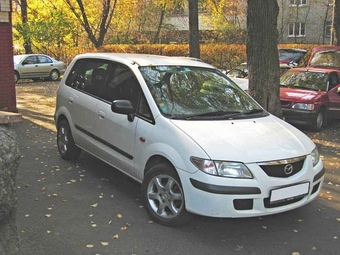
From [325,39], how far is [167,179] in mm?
40373

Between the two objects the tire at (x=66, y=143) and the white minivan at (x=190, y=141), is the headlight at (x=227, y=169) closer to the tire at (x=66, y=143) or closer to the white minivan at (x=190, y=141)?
the white minivan at (x=190, y=141)

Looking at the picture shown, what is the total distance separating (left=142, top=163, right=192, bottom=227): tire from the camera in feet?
13.4

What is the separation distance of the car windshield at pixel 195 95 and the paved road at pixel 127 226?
3.93ft

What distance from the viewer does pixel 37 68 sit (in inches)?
814

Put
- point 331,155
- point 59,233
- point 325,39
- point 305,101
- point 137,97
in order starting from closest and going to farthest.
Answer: point 59,233
point 137,97
point 331,155
point 305,101
point 325,39

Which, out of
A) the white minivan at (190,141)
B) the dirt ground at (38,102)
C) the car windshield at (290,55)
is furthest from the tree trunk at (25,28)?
the white minivan at (190,141)

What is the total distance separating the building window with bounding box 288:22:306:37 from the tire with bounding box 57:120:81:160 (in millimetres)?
37930

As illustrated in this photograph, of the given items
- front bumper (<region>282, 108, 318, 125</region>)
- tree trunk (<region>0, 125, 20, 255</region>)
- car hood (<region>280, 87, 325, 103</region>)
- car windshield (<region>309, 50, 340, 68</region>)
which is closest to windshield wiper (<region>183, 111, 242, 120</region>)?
tree trunk (<region>0, 125, 20, 255</region>)

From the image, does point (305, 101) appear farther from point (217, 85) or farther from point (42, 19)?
point (42, 19)

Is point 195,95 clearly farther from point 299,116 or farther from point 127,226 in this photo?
point 299,116

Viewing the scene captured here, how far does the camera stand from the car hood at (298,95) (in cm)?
941

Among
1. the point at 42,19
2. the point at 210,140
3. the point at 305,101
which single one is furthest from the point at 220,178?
the point at 42,19

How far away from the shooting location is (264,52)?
8234 mm

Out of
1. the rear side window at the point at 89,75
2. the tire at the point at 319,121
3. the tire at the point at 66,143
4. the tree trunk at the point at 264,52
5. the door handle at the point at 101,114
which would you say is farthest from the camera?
the tire at the point at 319,121
